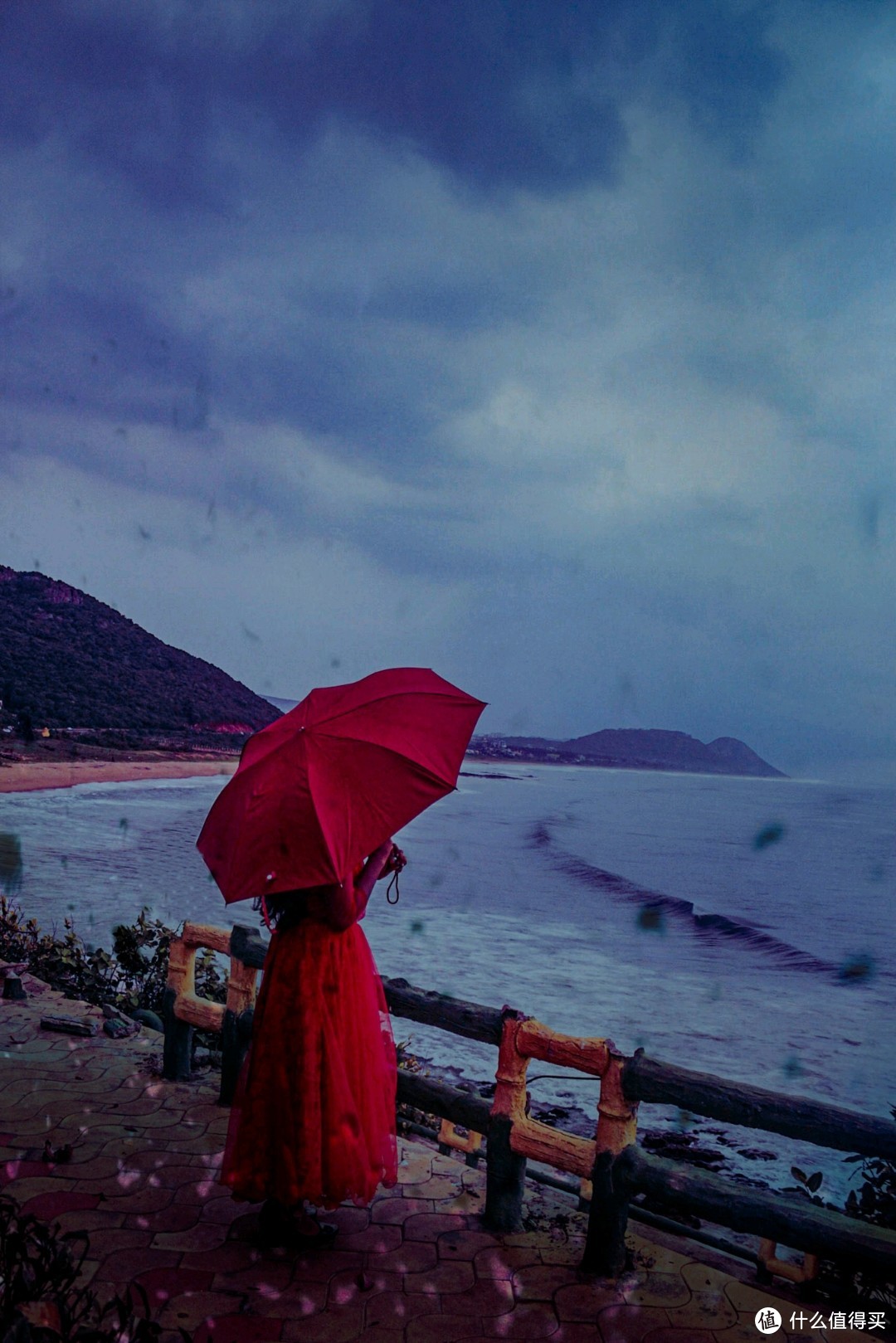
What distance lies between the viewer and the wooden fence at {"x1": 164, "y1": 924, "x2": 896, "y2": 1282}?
11.0ft

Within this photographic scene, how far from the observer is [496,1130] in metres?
4.20

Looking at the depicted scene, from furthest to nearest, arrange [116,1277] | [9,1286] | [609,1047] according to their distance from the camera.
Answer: [609,1047]
[116,1277]
[9,1286]

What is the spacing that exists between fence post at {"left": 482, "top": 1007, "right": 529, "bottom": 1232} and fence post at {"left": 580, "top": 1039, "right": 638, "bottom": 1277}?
15.8 inches

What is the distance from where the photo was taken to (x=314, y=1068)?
365 centimetres

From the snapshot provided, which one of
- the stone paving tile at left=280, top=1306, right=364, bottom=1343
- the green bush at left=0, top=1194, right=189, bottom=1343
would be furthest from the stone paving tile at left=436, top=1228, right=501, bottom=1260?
the green bush at left=0, top=1194, right=189, bottom=1343

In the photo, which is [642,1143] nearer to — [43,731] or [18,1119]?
[18,1119]

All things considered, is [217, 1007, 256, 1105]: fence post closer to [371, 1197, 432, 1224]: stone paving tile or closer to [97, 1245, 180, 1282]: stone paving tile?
[371, 1197, 432, 1224]: stone paving tile

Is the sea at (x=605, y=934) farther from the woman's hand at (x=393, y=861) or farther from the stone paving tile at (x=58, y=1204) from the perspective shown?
the stone paving tile at (x=58, y=1204)

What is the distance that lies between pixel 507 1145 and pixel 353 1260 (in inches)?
31.7

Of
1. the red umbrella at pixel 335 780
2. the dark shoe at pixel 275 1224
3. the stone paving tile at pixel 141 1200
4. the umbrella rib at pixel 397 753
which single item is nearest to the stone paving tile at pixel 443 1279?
the dark shoe at pixel 275 1224

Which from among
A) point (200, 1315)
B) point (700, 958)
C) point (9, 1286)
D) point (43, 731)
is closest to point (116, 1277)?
point (200, 1315)

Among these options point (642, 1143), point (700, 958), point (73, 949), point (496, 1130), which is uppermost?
point (496, 1130)

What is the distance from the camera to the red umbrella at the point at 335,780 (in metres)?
3.28

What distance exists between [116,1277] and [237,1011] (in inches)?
69.3
